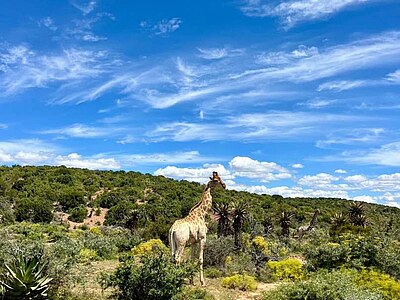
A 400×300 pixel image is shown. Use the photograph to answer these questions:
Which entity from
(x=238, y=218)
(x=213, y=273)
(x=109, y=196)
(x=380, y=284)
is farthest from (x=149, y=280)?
(x=109, y=196)

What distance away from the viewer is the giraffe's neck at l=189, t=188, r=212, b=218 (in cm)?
1447

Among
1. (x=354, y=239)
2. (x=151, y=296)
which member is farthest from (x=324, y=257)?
(x=151, y=296)

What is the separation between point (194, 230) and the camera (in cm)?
1398

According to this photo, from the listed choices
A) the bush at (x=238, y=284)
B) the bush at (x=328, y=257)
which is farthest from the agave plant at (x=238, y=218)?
the bush at (x=238, y=284)

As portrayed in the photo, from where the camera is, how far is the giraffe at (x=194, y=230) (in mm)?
13555

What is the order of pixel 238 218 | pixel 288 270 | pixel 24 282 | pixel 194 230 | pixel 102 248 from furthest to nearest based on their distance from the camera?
pixel 238 218 < pixel 102 248 < pixel 288 270 < pixel 194 230 < pixel 24 282

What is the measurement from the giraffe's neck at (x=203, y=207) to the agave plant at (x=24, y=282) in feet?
16.7

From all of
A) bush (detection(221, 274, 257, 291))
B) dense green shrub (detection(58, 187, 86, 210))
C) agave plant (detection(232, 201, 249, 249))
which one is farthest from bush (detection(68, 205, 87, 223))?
bush (detection(221, 274, 257, 291))

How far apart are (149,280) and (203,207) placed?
13.8 ft

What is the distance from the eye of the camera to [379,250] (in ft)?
47.8

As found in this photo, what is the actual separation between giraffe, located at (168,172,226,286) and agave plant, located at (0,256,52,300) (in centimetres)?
390

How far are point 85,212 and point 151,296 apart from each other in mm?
39267

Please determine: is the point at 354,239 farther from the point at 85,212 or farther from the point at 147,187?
the point at 147,187

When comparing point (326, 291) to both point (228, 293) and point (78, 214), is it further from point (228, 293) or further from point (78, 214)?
point (78, 214)
